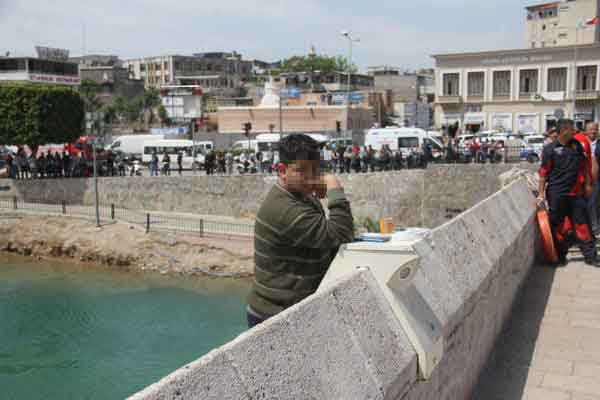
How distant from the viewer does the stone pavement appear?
409 cm

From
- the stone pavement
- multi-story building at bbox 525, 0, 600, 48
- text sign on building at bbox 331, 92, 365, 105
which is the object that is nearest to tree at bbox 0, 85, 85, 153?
the stone pavement

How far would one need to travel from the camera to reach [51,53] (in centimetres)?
7325

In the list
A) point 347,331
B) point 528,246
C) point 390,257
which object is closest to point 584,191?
point 528,246

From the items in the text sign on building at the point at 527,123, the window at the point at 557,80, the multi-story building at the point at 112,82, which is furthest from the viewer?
the multi-story building at the point at 112,82

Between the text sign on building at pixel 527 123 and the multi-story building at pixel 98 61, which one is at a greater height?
the multi-story building at pixel 98 61

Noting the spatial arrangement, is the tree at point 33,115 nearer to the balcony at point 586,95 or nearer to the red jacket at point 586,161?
the red jacket at point 586,161

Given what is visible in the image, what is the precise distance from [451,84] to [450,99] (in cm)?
149

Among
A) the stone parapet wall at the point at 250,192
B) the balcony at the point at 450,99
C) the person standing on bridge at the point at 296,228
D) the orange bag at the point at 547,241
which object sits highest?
the balcony at the point at 450,99

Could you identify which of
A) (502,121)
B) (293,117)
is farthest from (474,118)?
(293,117)

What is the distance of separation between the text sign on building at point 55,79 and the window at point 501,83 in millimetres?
45516

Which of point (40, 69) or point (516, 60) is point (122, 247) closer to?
point (516, 60)

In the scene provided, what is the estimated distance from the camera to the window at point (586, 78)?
179 ft

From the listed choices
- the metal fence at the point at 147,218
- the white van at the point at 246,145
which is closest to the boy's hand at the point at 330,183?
the metal fence at the point at 147,218

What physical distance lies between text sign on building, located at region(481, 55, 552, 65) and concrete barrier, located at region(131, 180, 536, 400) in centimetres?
5640
